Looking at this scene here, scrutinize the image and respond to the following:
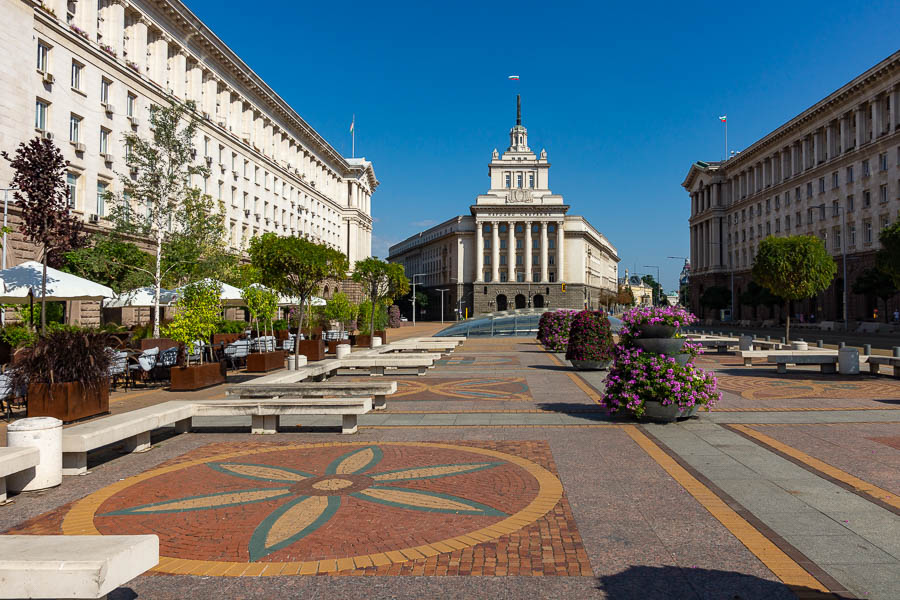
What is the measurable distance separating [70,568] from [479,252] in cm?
11686

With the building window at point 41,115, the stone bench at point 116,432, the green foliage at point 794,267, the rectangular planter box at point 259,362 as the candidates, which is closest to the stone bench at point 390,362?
the rectangular planter box at point 259,362

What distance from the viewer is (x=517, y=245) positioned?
121 metres

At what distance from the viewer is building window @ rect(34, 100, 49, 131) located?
28.0 metres

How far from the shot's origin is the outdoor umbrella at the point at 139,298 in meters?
24.3

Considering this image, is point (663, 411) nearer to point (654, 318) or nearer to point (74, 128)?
point (654, 318)

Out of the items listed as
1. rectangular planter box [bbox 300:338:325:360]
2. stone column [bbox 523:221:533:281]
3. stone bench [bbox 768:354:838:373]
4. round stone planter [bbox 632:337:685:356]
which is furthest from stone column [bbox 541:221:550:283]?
round stone planter [bbox 632:337:685:356]

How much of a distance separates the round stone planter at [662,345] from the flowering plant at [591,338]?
9.29m

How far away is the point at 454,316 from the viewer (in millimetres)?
125812

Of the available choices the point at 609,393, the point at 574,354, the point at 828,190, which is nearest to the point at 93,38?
the point at 574,354

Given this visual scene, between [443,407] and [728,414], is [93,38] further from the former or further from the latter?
[728,414]

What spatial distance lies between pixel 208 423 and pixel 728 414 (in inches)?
358

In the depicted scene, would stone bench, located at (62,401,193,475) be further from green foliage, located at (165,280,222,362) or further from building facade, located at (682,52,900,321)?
building facade, located at (682,52,900,321)

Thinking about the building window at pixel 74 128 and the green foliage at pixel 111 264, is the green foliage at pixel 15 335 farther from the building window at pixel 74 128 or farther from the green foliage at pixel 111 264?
the building window at pixel 74 128

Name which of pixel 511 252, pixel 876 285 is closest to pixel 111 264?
pixel 876 285
